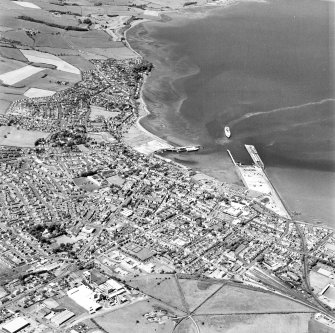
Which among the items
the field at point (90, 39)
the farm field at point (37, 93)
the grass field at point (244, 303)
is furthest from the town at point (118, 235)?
the field at point (90, 39)

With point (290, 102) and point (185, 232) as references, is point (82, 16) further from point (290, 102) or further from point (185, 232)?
point (185, 232)

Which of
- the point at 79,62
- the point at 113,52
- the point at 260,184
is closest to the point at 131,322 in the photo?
the point at 260,184

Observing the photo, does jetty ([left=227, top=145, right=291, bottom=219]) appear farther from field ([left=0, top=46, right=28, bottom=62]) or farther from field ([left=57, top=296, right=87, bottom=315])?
field ([left=0, top=46, right=28, bottom=62])

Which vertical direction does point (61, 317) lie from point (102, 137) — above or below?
below

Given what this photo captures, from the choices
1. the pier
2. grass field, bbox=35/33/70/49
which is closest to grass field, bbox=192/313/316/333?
the pier

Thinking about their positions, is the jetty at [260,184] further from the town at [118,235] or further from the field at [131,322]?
the field at [131,322]

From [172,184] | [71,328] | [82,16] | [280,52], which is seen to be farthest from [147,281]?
[82,16]

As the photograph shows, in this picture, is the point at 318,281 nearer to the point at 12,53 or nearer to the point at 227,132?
the point at 227,132
